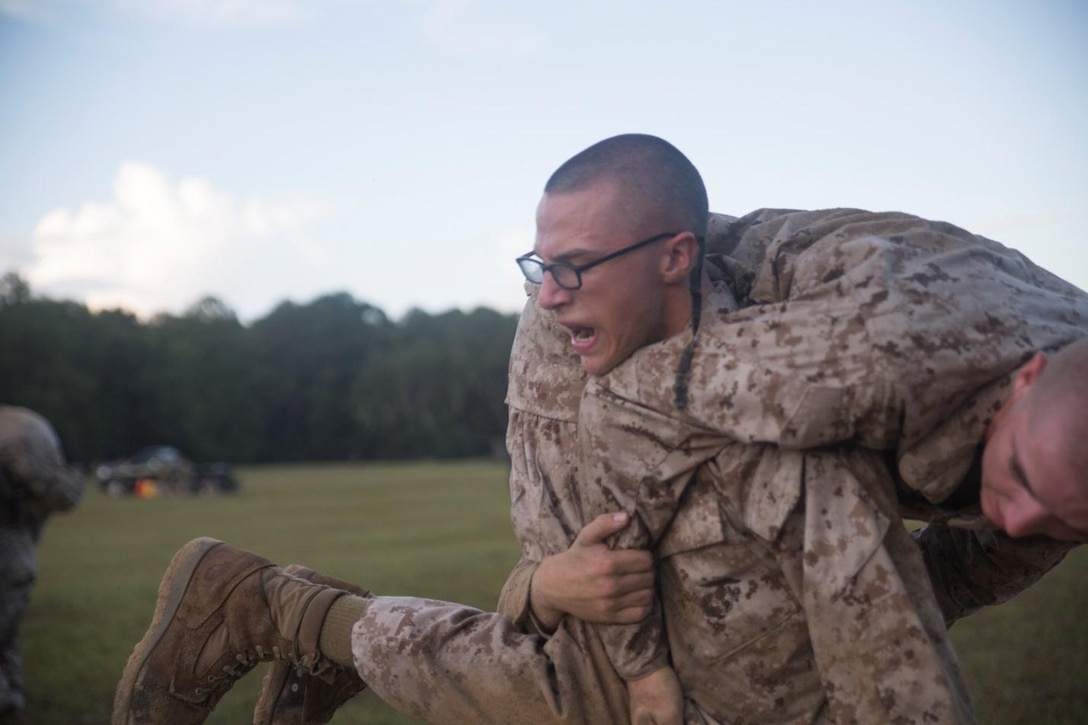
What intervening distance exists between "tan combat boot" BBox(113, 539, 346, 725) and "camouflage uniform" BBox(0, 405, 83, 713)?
9.20 ft

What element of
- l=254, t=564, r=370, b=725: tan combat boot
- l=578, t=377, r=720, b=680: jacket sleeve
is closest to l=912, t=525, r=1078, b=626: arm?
l=578, t=377, r=720, b=680: jacket sleeve

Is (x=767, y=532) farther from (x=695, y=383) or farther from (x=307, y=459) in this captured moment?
(x=307, y=459)

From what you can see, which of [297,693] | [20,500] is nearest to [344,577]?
[20,500]

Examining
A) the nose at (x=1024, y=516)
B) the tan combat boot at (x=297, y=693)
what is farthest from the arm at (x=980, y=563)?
the tan combat boot at (x=297, y=693)

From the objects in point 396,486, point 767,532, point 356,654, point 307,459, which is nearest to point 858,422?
point 767,532

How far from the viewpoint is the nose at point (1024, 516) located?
2.80m

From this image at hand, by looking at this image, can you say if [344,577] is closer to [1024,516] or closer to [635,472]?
[635,472]

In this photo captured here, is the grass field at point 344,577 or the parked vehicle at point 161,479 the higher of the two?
the grass field at point 344,577

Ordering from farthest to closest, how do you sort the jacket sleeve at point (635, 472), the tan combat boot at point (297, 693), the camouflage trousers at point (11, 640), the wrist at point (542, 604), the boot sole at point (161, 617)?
the camouflage trousers at point (11, 640) < the tan combat boot at point (297, 693) < the boot sole at point (161, 617) < the wrist at point (542, 604) < the jacket sleeve at point (635, 472)

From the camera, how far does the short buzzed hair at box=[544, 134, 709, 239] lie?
3439 mm

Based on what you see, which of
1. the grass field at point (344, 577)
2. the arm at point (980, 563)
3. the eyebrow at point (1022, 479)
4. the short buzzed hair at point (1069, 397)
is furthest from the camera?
the grass field at point (344, 577)

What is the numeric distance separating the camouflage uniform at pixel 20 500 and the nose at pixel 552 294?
4309mm

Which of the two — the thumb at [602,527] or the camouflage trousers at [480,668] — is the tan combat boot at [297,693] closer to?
the camouflage trousers at [480,668]

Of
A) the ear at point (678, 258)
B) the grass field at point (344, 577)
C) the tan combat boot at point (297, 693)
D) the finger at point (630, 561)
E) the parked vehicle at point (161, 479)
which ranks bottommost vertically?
the parked vehicle at point (161, 479)
